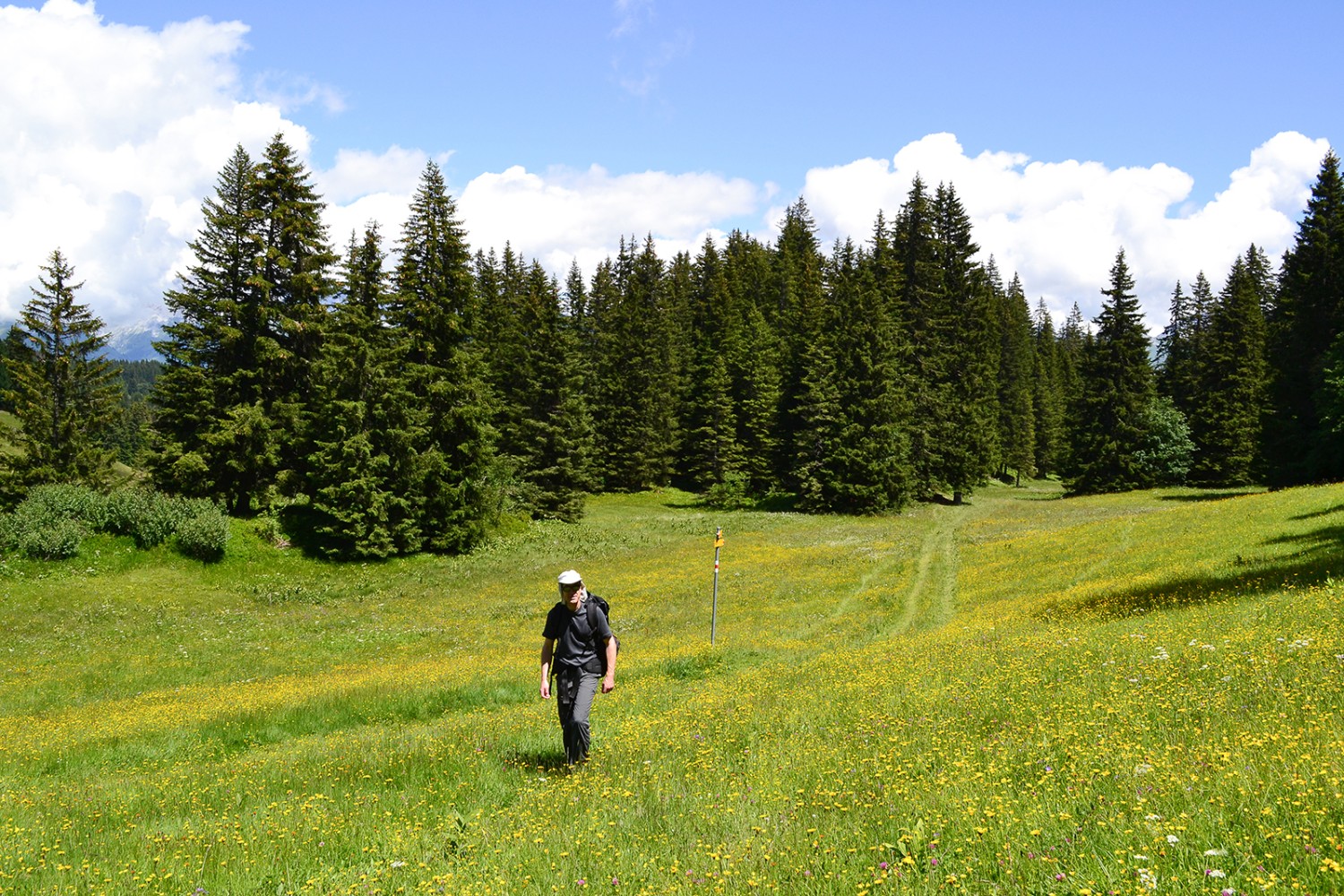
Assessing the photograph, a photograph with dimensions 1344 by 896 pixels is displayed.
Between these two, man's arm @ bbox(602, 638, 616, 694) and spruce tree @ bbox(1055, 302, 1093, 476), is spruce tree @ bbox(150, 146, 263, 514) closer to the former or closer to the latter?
man's arm @ bbox(602, 638, 616, 694)

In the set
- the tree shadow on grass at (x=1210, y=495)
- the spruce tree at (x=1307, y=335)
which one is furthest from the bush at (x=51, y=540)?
the spruce tree at (x=1307, y=335)

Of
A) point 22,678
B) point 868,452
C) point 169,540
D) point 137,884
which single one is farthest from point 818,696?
point 868,452

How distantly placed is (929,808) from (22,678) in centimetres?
2386

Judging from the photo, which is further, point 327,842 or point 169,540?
point 169,540

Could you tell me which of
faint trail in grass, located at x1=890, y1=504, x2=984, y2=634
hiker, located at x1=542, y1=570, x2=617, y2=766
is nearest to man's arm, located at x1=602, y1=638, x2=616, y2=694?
hiker, located at x1=542, y1=570, x2=617, y2=766

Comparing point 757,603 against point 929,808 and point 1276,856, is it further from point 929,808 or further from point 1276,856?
point 1276,856

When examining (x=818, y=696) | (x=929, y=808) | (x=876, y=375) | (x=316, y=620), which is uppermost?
(x=876, y=375)

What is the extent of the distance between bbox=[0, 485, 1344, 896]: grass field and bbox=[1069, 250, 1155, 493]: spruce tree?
111ft

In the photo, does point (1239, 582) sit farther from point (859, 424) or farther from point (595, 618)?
point (859, 424)

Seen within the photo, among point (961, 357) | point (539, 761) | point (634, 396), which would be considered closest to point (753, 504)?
point (634, 396)

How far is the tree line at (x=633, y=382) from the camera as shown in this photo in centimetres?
3662

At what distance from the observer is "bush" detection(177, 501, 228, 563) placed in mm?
31484

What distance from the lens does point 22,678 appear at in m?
19.5

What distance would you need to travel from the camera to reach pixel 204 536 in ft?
104
